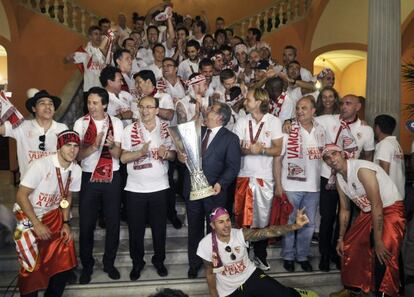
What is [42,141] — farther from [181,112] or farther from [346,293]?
[346,293]

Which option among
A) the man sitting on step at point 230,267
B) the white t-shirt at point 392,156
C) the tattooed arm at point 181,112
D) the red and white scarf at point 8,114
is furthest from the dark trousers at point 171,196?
the white t-shirt at point 392,156

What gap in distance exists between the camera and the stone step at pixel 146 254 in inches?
216

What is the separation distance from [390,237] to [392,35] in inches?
132

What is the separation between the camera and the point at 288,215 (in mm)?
5543

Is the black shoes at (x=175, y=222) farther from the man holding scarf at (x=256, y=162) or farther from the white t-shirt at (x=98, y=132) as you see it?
the white t-shirt at (x=98, y=132)

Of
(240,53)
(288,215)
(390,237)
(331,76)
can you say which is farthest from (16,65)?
(390,237)

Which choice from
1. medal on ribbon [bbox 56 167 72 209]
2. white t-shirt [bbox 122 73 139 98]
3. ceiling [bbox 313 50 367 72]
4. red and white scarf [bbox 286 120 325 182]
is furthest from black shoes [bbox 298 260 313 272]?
ceiling [bbox 313 50 367 72]

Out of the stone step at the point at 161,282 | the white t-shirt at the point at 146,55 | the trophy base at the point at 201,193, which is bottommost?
the stone step at the point at 161,282

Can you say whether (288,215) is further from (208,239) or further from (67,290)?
(67,290)

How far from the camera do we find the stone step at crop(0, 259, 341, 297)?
5.13 m

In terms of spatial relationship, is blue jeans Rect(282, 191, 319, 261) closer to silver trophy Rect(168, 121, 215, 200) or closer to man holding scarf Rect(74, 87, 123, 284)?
silver trophy Rect(168, 121, 215, 200)

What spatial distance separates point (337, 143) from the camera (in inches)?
223

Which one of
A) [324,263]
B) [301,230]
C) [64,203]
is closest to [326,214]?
[301,230]

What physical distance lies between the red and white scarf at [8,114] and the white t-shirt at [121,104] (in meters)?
1.19
